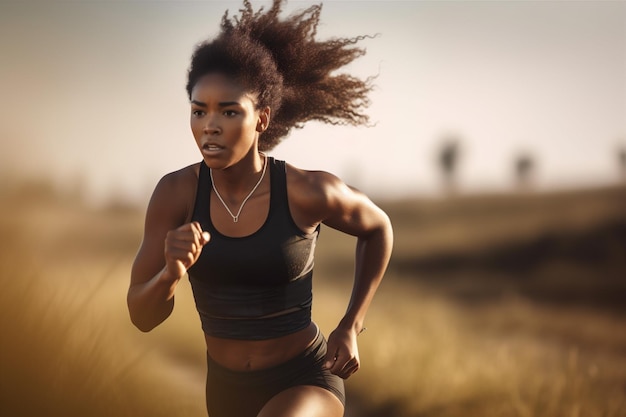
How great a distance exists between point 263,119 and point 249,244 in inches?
21.0

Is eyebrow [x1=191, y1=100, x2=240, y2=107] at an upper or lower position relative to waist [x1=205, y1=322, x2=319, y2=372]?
upper

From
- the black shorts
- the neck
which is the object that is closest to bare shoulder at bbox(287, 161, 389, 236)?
the neck

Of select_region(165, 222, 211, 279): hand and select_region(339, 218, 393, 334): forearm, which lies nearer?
select_region(165, 222, 211, 279): hand

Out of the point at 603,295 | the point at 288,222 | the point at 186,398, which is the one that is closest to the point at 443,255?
the point at 603,295

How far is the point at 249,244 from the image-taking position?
11.2 feet

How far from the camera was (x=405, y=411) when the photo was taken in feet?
22.5

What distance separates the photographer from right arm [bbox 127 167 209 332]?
321 cm

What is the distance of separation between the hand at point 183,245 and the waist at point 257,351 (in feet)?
2.30

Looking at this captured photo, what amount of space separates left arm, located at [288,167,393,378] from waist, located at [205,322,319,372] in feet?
0.47

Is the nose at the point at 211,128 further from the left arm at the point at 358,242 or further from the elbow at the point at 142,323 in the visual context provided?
the elbow at the point at 142,323

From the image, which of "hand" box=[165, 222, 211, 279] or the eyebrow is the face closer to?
the eyebrow

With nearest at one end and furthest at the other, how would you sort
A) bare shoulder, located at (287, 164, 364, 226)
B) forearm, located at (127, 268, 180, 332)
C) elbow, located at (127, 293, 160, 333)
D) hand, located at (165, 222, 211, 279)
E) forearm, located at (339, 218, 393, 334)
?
1. hand, located at (165, 222, 211, 279)
2. forearm, located at (127, 268, 180, 332)
3. elbow, located at (127, 293, 160, 333)
4. bare shoulder, located at (287, 164, 364, 226)
5. forearm, located at (339, 218, 393, 334)

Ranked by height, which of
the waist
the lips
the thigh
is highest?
the lips

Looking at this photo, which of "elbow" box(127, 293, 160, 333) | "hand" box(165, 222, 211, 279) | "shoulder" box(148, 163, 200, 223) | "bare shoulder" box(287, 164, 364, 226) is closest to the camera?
"hand" box(165, 222, 211, 279)
